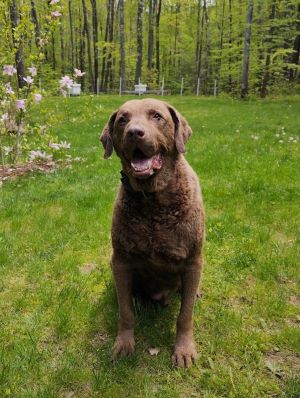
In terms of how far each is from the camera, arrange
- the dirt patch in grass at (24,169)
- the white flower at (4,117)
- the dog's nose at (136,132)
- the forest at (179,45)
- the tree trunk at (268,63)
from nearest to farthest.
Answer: the dog's nose at (136,132) → the white flower at (4,117) → the dirt patch in grass at (24,169) → the tree trunk at (268,63) → the forest at (179,45)

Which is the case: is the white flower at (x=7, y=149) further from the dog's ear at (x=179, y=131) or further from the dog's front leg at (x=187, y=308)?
the dog's front leg at (x=187, y=308)

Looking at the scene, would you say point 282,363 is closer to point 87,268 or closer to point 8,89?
point 87,268

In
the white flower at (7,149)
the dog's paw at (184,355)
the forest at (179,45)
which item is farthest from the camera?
the forest at (179,45)

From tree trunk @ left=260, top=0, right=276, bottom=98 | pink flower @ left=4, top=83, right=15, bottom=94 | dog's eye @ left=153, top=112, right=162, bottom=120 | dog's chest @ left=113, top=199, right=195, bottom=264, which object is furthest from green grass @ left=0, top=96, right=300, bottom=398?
tree trunk @ left=260, top=0, right=276, bottom=98

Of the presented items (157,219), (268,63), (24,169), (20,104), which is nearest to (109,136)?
(157,219)

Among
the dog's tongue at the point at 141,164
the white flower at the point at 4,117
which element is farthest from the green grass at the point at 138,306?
the dog's tongue at the point at 141,164

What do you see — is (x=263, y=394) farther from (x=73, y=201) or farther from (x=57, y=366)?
(x=73, y=201)

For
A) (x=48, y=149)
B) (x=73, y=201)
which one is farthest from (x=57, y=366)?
(x=48, y=149)

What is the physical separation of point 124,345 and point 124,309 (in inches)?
10.5

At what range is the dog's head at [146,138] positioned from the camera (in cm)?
285

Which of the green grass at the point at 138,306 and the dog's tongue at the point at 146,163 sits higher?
the dog's tongue at the point at 146,163

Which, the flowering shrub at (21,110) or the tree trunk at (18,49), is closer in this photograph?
the flowering shrub at (21,110)

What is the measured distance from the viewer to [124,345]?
3.24 m

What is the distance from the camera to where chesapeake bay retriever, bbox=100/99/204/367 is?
10.0 ft
